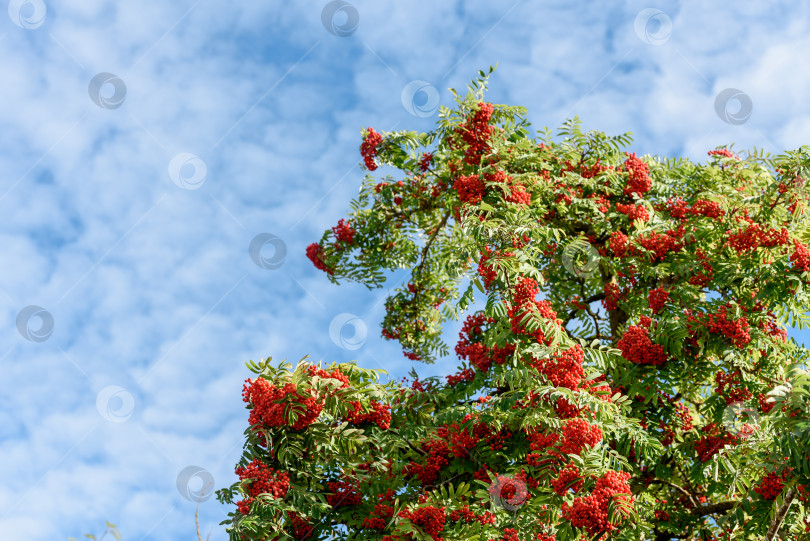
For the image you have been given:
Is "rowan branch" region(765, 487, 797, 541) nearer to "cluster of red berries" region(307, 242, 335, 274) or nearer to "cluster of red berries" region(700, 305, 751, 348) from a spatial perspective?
"cluster of red berries" region(700, 305, 751, 348)

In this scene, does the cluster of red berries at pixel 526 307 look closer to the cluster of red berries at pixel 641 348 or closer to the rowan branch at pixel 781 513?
the cluster of red berries at pixel 641 348

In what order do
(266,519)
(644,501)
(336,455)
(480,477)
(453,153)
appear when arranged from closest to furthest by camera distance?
(266,519)
(336,455)
(480,477)
(644,501)
(453,153)

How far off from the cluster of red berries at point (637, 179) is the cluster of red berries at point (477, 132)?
7.19ft

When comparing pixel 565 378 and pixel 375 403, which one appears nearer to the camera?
pixel 565 378

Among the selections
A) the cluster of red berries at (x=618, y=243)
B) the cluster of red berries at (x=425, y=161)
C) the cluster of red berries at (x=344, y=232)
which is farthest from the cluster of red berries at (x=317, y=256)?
the cluster of red berries at (x=618, y=243)

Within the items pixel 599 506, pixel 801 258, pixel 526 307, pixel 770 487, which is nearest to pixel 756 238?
pixel 801 258

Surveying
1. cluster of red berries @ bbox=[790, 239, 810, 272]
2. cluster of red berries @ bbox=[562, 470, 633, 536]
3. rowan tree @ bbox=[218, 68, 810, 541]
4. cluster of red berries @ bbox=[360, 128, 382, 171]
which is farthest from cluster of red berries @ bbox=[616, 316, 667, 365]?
cluster of red berries @ bbox=[360, 128, 382, 171]

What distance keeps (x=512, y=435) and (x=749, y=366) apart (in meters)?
2.96

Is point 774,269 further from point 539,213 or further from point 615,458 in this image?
point 615,458

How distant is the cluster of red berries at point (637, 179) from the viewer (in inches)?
362

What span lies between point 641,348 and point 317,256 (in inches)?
237

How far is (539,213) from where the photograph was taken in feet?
26.8

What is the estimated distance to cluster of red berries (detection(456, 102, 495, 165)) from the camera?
329 inches

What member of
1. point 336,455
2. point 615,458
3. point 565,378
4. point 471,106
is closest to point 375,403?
point 336,455
